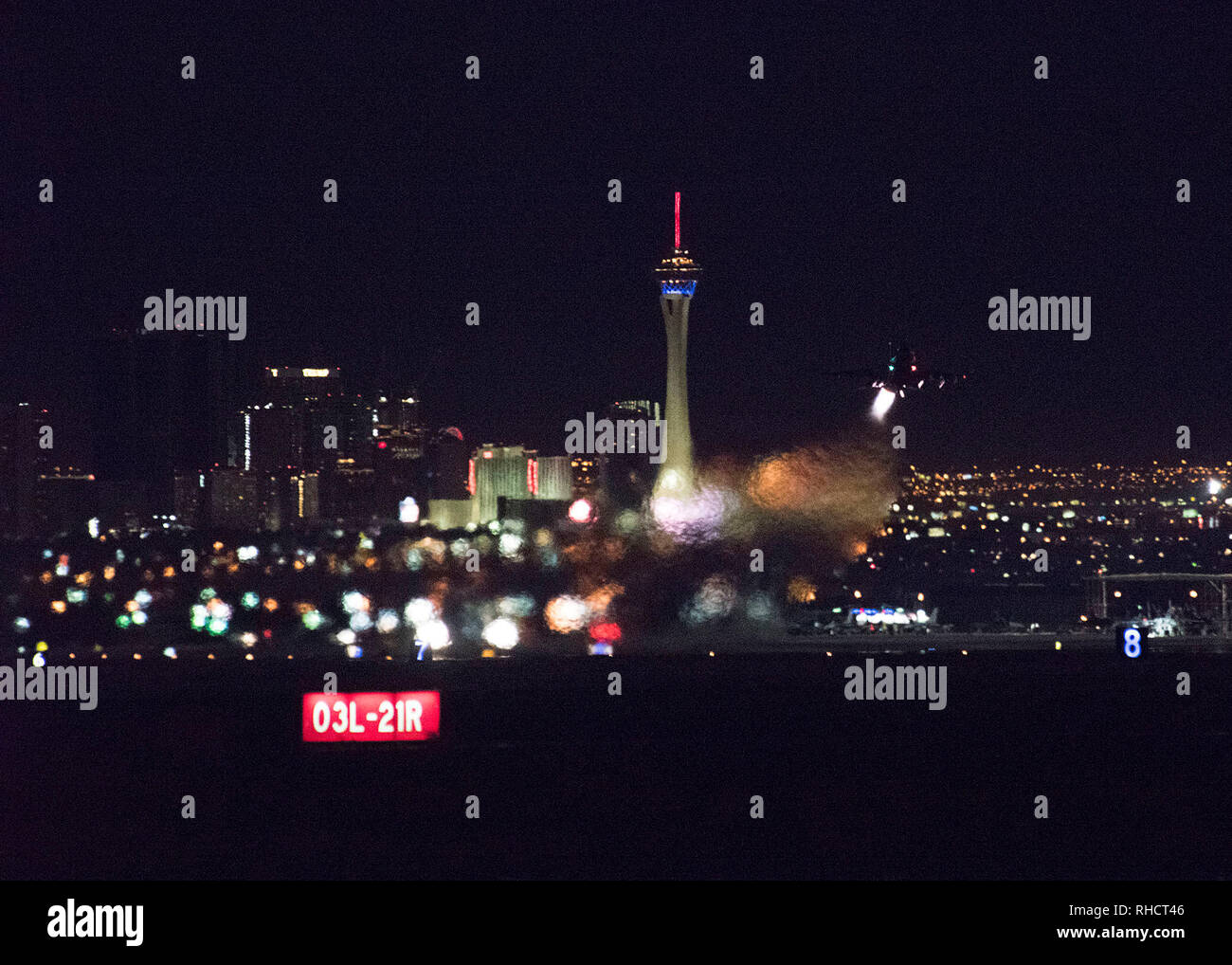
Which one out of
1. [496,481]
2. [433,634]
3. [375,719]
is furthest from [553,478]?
[375,719]

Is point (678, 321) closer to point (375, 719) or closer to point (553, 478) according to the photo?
point (553, 478)

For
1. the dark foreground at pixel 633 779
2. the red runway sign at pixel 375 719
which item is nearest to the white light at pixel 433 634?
the dark foreground at pixel 633 779

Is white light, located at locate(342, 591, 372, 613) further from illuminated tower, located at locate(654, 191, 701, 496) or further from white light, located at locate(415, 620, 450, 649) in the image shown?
illuminated tower, located at locate(654, 191, 701, 496)

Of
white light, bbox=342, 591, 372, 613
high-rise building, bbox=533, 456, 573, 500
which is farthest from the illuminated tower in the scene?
white light, bbox=342, 591, 372, 613

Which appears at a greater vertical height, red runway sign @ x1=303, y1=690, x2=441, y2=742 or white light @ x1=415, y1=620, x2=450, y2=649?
white light @ x1=415, y1=620, x2=450, y2=649
